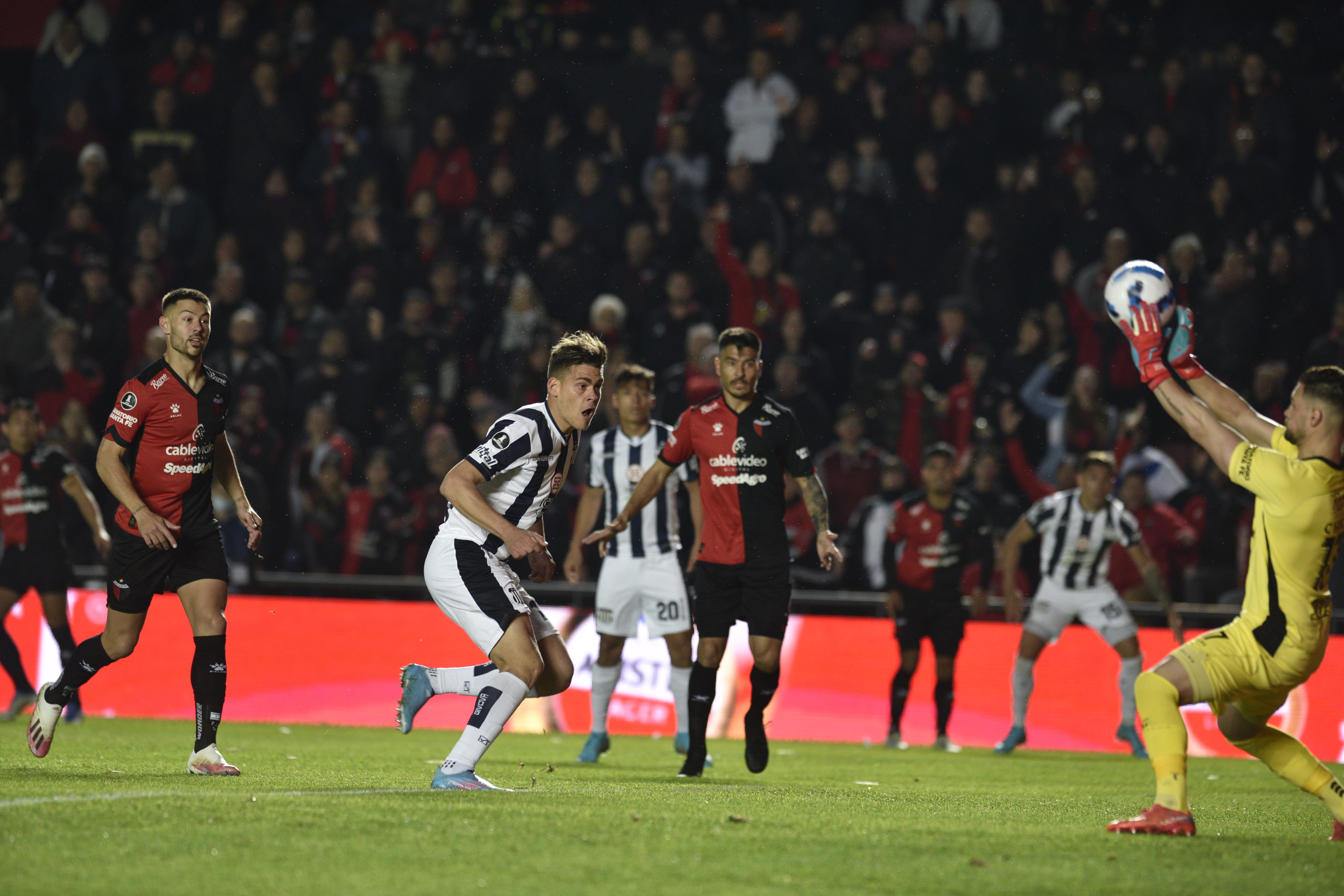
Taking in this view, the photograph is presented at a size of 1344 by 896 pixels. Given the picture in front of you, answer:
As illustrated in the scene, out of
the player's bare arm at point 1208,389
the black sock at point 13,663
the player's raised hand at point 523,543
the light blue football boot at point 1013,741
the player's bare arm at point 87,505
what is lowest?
the light blue football boot at point 1013,741

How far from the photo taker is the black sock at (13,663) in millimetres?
11648

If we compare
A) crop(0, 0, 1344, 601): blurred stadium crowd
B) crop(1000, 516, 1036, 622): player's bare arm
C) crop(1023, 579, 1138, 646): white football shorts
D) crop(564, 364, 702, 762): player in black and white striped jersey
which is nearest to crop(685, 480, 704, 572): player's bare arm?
crop(564, 364, 702, 762): player in black and white striped jersey

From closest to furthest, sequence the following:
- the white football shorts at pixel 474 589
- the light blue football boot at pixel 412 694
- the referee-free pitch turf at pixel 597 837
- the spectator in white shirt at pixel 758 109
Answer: the referee-free pitch turf at pixel 597 837 → the white football shorts at pixel 474 589 → the light blue football boot at pixel 412 694 → the spectator in white shirt at pixel 758 109

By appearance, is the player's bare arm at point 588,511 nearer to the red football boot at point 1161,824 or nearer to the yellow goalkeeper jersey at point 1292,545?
the red football boot at point 1161,824

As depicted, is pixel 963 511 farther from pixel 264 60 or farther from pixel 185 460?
pixel 264 60

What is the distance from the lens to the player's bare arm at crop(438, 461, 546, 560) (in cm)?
628

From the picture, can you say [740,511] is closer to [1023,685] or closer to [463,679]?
[463,679]

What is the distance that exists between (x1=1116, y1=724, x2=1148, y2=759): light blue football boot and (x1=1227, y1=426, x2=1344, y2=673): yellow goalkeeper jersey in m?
6.35

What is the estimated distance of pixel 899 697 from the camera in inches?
483

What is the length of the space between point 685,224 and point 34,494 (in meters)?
7.66

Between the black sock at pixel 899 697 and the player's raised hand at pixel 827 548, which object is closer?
the player's raised hand at pixel 827 548

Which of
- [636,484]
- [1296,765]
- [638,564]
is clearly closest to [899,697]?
[638,564]

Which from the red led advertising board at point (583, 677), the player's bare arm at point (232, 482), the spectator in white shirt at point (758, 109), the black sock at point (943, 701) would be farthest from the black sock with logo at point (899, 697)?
the spectator in white shirt at point (758, 109)

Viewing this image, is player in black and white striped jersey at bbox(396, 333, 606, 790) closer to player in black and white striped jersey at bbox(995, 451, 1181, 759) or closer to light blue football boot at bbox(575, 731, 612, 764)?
light blue football boot at bbox(575, 731, 612, 764)
